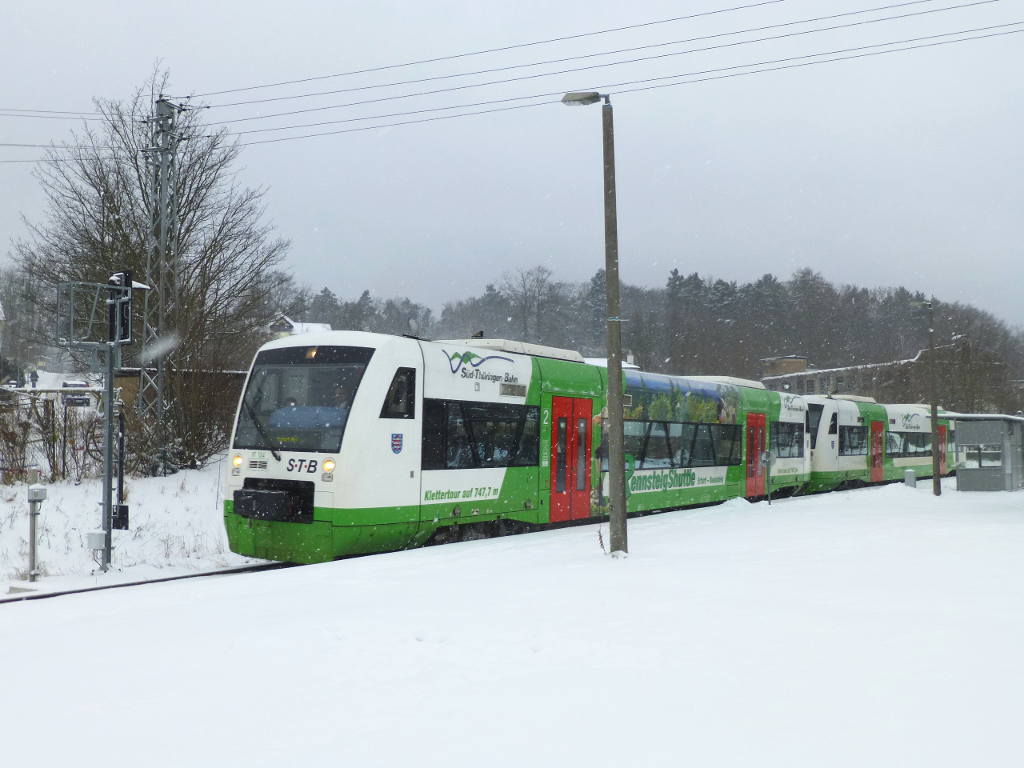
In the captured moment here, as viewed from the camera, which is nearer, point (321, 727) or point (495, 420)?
point (321, 727)

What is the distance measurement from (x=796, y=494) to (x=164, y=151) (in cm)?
2050

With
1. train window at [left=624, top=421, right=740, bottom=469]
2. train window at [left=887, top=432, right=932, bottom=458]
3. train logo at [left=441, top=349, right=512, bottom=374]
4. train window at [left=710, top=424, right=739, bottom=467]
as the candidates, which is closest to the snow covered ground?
train logo at [left=441, top=349, right=512, bottom=374]

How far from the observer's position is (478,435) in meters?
13.7

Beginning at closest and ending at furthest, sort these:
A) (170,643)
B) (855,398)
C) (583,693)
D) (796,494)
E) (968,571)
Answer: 1. (583,693)
2. (170,643)
3. (968,571)
4. (796,494)
5. (855,398)

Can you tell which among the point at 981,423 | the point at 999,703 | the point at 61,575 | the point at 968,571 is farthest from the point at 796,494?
the point at 999,703

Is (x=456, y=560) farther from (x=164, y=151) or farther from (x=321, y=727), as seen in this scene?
(x=164, y=151)

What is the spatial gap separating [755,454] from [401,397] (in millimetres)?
14529

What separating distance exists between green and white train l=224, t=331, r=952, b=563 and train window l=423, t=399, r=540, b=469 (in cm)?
3

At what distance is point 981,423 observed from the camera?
1146 inches

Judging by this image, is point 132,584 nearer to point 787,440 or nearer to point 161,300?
point 161,300

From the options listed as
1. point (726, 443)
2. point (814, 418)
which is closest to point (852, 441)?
point (814, 418)

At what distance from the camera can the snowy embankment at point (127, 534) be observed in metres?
12.5

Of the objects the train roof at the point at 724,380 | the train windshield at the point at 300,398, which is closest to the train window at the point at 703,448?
the train roof at the point at 724,380

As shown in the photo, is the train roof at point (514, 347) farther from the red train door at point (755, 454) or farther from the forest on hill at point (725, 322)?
the forest on hill at point (725, 322)
